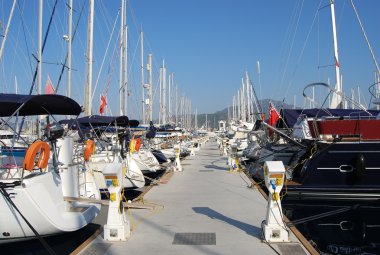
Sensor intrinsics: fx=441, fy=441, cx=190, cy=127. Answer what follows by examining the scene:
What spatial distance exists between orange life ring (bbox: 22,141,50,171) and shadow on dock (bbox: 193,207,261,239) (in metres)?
3.49

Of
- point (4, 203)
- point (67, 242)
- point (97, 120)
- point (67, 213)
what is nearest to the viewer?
point (4, 203)

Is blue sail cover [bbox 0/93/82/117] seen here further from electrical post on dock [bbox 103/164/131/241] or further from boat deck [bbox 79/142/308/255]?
boat deck [bbox 79/142/308/255]

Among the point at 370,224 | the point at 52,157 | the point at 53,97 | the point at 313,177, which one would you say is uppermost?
the point at 53,97

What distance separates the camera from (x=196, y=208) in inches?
392

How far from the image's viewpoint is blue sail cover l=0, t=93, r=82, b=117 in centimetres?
743

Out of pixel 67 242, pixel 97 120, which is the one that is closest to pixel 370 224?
pixel 67 242

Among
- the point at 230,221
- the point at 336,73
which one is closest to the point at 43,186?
the point at 230,221

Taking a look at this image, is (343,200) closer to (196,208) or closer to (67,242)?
(196,208)

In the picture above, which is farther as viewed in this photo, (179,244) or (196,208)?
(196,208)

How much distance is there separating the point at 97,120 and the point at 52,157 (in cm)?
693

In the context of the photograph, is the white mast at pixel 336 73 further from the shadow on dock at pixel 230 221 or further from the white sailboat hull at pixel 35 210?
the white sailboat hull at pixel 35 210

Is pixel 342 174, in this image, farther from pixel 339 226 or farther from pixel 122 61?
pixel 122 61

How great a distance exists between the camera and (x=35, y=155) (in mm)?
6875

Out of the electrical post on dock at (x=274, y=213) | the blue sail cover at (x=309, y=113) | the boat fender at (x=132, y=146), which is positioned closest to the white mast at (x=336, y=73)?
the blue sail cover at (x=309, y=113)
